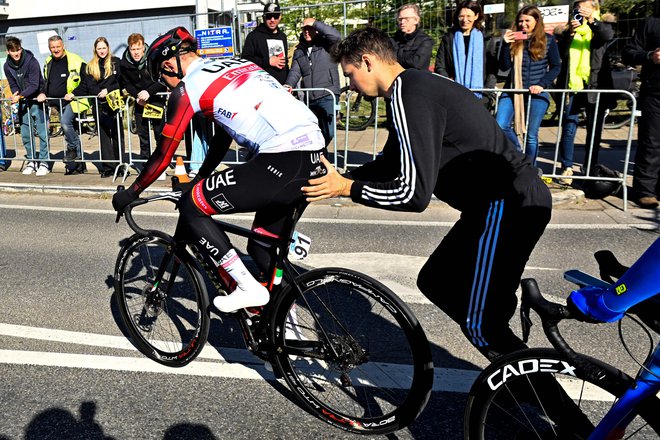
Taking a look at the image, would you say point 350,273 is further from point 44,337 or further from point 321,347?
point 44,337

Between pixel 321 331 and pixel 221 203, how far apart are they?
2.71ft

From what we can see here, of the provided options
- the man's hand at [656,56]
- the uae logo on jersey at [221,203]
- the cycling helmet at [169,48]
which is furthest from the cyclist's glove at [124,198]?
the man's hand at [656,56]

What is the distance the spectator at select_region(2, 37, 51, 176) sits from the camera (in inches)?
407

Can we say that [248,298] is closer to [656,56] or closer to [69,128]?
[656,56]

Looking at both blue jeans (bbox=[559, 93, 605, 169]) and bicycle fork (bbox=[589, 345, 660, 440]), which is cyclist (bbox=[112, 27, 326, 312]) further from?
blue jeans (bbox=[559, 93, 605, 169])

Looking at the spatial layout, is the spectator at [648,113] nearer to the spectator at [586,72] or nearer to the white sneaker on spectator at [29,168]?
the spectator at [586,72]

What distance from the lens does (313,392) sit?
3504 millimetres

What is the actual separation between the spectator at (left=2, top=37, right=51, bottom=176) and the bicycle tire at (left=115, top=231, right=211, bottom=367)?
6.98 meters

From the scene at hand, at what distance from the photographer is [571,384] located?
8.59ft

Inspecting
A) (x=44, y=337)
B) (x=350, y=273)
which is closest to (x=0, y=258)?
(x=44, y=337)

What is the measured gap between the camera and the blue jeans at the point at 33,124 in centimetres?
1039

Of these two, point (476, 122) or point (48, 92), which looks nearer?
point (476, 122)

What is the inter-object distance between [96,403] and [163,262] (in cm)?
86

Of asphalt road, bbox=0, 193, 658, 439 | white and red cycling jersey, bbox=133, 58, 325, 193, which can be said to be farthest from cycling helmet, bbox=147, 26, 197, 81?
asphalt road, bbox=0, 193, 658, 439
